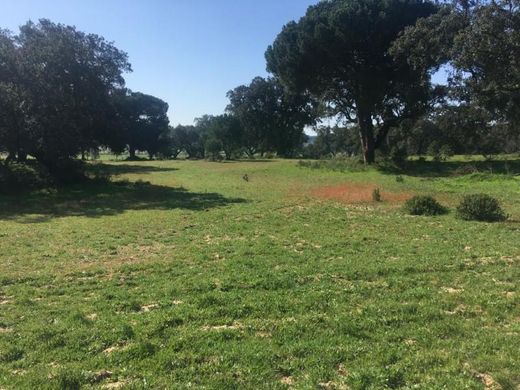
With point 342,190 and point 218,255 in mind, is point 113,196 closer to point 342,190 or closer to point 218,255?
point 342,190

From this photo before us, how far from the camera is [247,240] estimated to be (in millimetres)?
13242

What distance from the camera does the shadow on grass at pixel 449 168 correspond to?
33981 mm

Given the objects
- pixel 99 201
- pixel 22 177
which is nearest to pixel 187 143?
pixel 22 177

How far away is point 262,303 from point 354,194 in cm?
1790

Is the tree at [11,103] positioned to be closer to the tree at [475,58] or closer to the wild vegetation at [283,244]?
the wild vegetation at [283,244]

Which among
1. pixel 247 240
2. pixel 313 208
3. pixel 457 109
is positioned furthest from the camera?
pixel 457 109

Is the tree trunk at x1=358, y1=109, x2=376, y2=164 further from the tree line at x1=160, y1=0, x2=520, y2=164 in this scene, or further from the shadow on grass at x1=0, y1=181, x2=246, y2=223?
the shadow on grass at x1=0, y1=181, x2=246, y2=223

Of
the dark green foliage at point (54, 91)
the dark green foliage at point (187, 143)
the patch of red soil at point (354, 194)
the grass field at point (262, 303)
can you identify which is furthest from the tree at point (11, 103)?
the dark green foliage at point (187, 143)

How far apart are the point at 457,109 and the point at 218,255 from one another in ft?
97.3

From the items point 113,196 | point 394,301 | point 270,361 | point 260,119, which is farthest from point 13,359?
point 260,119

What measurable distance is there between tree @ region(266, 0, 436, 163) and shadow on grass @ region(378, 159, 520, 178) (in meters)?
5.02

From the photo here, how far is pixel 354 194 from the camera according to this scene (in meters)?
24.6

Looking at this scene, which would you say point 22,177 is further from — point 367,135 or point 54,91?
point 367,135

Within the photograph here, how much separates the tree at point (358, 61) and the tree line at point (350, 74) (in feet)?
0.31
